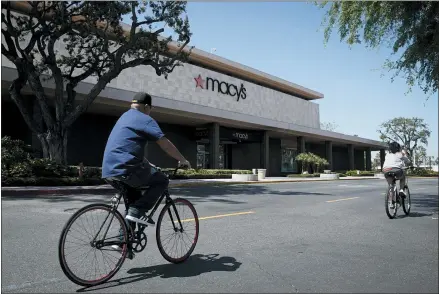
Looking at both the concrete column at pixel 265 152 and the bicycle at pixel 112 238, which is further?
the concrete column at pixel 265 152

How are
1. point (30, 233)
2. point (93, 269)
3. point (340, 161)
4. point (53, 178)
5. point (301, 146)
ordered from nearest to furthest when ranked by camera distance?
1. point (93, 269)
2. point (30, 233)
3. point (53, 178)
4. point (301, 146)
5. point (340, 161)

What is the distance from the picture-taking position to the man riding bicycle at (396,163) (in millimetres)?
8648

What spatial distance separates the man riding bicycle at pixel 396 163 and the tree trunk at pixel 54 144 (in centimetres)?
1537

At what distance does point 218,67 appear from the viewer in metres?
44.2

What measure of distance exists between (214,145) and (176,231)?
29.8 m

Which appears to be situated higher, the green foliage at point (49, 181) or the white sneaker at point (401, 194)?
the green foliage at point (49, 181)

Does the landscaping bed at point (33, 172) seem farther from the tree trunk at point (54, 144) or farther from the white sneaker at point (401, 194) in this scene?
the white sneaker at point (401, 194)

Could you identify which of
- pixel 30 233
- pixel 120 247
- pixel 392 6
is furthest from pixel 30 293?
pixel 392 6

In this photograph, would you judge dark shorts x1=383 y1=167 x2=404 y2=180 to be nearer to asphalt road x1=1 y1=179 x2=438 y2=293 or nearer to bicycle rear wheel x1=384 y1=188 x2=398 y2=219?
bicycle rear wheel x1=384 y1=188 x2=398 y2=219

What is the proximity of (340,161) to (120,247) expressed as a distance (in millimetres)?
67506

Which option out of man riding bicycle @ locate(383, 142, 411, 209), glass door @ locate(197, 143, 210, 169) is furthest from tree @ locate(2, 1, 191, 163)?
glass door @ locate(197, 143, 210, 169)

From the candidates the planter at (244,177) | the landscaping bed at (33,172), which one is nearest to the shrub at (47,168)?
the landscaping bed at (33,172)

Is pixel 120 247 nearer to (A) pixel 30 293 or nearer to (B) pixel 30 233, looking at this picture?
(A) pixel 30 293

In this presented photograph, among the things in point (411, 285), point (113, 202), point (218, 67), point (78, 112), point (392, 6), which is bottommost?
point (411, 285)
